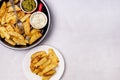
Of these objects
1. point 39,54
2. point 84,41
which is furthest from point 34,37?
point 84,41

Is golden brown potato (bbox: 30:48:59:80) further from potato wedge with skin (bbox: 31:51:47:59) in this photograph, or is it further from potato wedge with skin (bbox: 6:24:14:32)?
potato wedge with skin (bbox: 6:24:14:32)

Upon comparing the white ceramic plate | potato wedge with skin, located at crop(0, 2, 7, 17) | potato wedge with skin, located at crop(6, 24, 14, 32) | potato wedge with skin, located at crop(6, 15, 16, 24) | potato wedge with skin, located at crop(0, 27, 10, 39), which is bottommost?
the white ceramic plate

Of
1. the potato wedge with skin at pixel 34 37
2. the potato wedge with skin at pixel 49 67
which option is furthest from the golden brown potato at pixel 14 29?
the potato wedge with skin at pixel 49 67

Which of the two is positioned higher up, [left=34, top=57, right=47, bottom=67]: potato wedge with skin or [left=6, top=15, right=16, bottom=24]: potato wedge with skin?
[left=6, top=15, right=16, bottom=24]: potato wedge with skin

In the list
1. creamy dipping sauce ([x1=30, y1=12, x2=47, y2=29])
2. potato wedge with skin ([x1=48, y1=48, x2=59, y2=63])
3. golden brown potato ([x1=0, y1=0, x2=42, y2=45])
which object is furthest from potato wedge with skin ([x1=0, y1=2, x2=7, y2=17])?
potato wedge with skin ([x1=48, y1=48, x2=59, y2=63])

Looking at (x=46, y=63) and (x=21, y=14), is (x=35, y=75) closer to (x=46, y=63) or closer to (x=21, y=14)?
(x=46, y=63)

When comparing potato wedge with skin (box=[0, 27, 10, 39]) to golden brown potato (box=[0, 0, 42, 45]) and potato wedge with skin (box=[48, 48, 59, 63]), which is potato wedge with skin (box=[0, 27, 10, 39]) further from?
potato wedge with skin (box=[48, 48, 59, 63])

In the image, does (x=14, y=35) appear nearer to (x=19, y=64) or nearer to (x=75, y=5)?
(x=19, y=64)
